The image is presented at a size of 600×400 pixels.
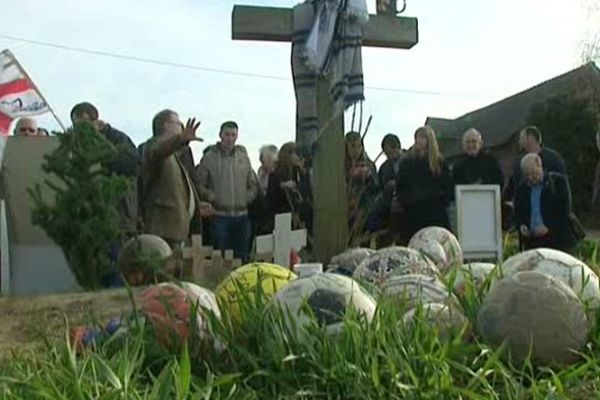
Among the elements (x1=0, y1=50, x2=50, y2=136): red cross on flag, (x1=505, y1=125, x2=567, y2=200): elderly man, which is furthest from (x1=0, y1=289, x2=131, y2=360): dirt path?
(x1=505, y1=125, x2=567, y2=200): elderly man

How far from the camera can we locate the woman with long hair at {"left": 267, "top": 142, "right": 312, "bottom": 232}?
944cm

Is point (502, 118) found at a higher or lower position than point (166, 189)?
higher

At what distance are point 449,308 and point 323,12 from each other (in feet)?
14.6

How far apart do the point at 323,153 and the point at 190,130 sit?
5.03ft

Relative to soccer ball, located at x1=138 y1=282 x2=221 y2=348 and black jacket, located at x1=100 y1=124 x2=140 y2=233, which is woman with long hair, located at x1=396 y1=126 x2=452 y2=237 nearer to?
black jacket, located at x1=100 y1=124 x2=140 y2=233

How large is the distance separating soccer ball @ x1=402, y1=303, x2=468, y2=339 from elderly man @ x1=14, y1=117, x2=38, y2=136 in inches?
234

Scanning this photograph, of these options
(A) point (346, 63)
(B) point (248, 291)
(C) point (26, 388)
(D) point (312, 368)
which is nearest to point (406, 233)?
(A) point (346, 63)

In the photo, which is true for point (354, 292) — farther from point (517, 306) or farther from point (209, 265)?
point (209, 265)

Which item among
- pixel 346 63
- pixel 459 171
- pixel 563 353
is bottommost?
pixel 563 353

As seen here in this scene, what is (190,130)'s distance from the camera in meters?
7.25

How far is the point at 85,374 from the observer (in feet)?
11.5

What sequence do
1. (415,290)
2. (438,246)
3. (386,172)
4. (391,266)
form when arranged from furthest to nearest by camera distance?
(386,172), (438,246), (391,266), (415,290)

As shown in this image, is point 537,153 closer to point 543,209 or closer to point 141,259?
point 543,209

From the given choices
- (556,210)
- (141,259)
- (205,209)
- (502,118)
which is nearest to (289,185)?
(205,209)
